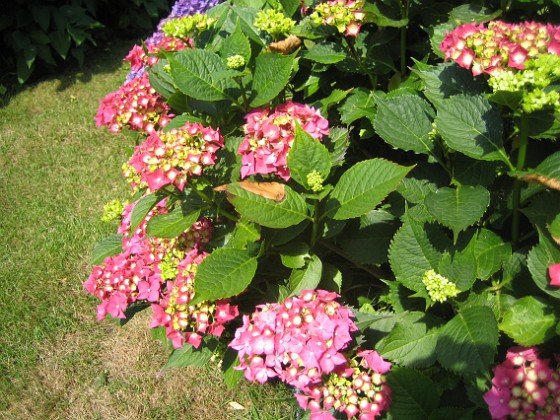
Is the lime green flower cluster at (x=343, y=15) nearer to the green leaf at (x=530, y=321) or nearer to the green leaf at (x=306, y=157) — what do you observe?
the green leaf at (x=306, y=157)

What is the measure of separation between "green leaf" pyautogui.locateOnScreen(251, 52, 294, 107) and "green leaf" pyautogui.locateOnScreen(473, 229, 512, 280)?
2.53ft

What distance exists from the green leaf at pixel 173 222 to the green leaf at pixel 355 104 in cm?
62

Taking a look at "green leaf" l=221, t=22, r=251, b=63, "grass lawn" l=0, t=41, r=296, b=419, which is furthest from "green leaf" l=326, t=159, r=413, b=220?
"grass lawn" l=0, t=41, r=296, b=419

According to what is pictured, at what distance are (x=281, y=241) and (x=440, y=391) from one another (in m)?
0.62

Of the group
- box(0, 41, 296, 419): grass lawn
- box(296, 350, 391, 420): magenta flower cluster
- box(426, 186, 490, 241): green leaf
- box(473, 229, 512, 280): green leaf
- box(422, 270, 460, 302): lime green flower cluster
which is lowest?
box(0, 41, 296, 419): grass lawn

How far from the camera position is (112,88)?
5.13m

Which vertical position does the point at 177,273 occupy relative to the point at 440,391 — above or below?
above

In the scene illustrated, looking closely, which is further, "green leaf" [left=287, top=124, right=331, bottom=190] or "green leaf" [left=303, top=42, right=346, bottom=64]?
"green leaf" [left=303, top=42, right=346, bottom=64]

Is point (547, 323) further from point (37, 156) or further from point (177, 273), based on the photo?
point (37, 156)

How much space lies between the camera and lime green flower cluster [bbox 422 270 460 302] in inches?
51.2

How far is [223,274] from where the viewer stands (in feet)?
4.82

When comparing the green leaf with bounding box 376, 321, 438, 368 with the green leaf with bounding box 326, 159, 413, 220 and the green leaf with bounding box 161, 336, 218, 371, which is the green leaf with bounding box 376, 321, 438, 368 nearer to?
the green leaf with bounding box 326, 159, 413, 220

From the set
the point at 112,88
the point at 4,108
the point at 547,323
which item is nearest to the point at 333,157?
the point at 547,323

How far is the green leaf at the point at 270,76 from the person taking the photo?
5.48ft
